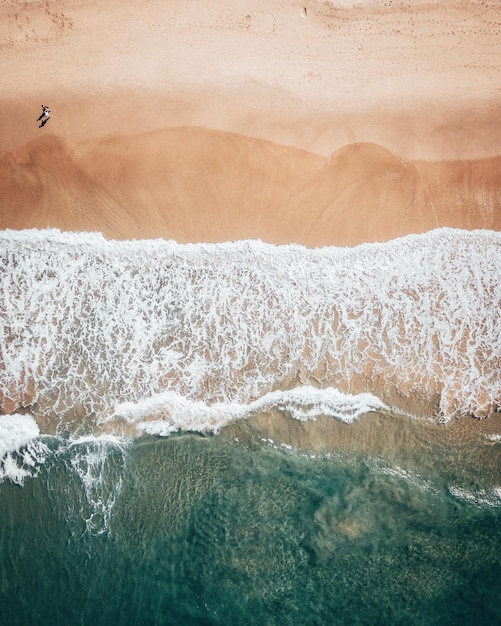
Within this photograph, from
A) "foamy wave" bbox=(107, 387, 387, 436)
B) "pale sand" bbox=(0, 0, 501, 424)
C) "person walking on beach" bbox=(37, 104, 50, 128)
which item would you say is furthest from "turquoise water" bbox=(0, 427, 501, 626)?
"person walking on beach" bbox=(37, 104, 50, 128)

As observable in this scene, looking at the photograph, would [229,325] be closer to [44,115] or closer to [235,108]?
[235,108]

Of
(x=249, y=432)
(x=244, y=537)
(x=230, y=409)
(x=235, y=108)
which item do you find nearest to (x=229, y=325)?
(x=230, y=409)

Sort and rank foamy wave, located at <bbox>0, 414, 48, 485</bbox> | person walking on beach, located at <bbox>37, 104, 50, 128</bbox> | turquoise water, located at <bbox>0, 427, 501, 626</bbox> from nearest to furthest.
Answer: turquoise water, located at <bbox>0, 427, 501, 626</bbox>, foamy wave, located at <bbox>0, 414, 48, 485</bbox>, person walking on beach, located at <bbox>37, 104, 50, 128</bbox>

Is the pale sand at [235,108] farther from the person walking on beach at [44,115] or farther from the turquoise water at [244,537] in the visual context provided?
the turquoise water at [244,537]

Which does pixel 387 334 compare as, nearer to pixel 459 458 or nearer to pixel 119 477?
pixel 459 458

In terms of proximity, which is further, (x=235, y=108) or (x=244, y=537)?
(x=235, y=108)

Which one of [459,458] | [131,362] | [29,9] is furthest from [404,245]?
[29,9]

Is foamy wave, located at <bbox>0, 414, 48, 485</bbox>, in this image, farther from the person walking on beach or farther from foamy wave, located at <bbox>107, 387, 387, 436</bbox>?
the person walking on beach
